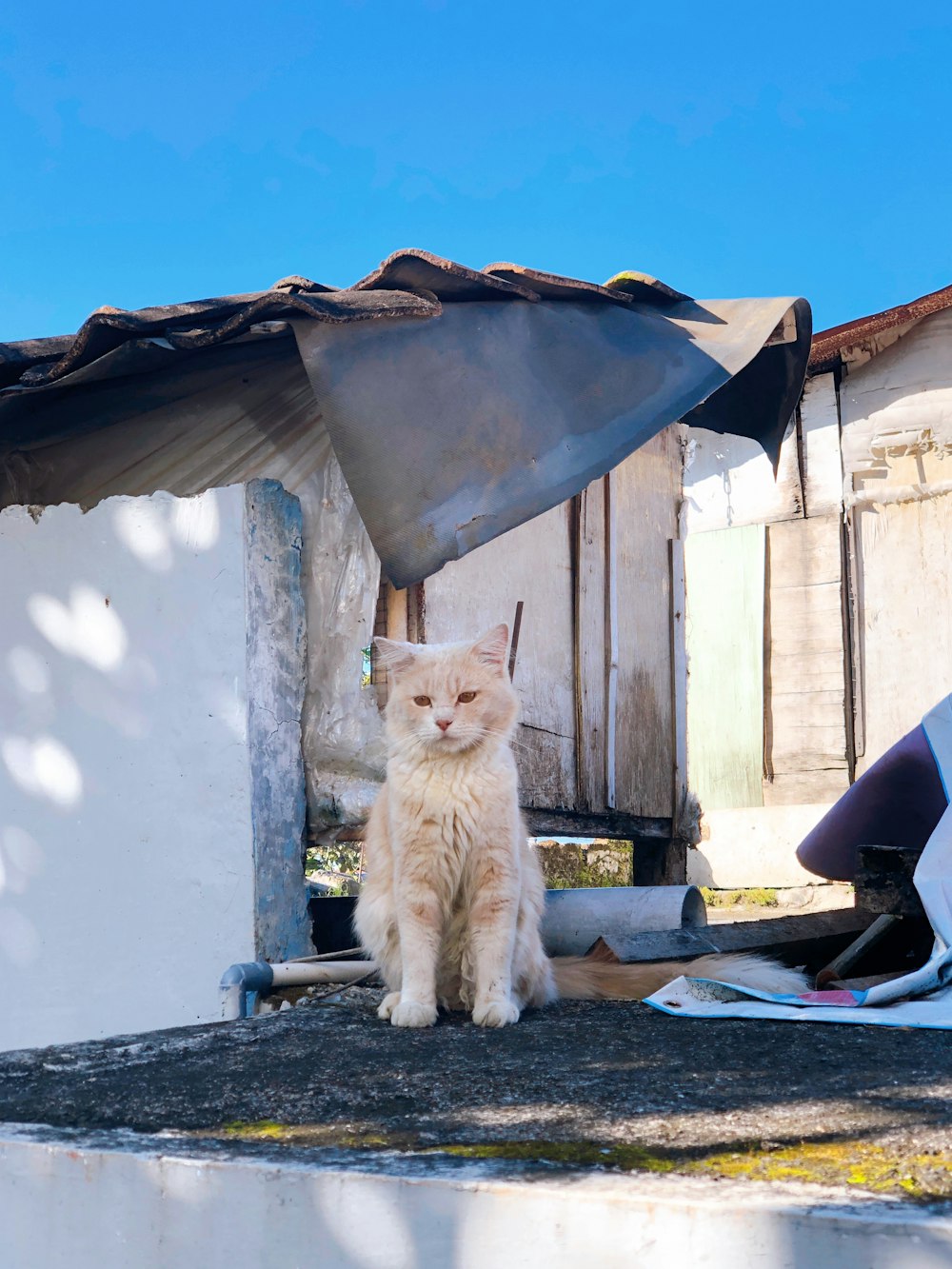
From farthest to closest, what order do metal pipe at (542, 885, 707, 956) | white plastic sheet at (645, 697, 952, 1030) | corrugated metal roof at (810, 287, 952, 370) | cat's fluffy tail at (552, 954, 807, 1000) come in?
corrugated metal roof at (810, 287, 952, 370) < metal pipe at (542, 885, 707, 956) < cat's fluffy tail at (552, 954, 807, 1000) < white plastic sheet at (645, 697, 952, 1030)

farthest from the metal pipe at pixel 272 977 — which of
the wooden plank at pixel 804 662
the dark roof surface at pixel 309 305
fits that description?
the wooden plank at pixel 804 662

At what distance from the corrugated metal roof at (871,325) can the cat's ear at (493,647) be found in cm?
616

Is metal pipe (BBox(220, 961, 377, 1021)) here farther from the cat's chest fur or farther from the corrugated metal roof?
the corrugated metal roof

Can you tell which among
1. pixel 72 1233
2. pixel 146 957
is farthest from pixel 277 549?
pixel 72 1233

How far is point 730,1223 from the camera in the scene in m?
1.38

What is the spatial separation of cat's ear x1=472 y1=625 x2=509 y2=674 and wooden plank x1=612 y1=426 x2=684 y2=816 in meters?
3.15

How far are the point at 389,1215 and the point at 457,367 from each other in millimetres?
3157

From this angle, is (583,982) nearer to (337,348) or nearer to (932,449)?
(337,348)

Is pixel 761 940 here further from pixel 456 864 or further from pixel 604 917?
pixel 456 864

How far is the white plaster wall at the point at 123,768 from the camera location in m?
4.39

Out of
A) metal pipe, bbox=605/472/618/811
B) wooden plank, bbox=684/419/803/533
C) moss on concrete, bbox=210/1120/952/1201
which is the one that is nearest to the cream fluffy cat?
moss on concrete, bbox=210/1120/952/1201

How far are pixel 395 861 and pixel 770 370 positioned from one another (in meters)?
3.41

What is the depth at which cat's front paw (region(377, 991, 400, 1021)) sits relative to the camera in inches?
128

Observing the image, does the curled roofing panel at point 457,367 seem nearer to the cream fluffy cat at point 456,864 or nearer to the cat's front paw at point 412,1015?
the cream fluffy cat at point 456,864
